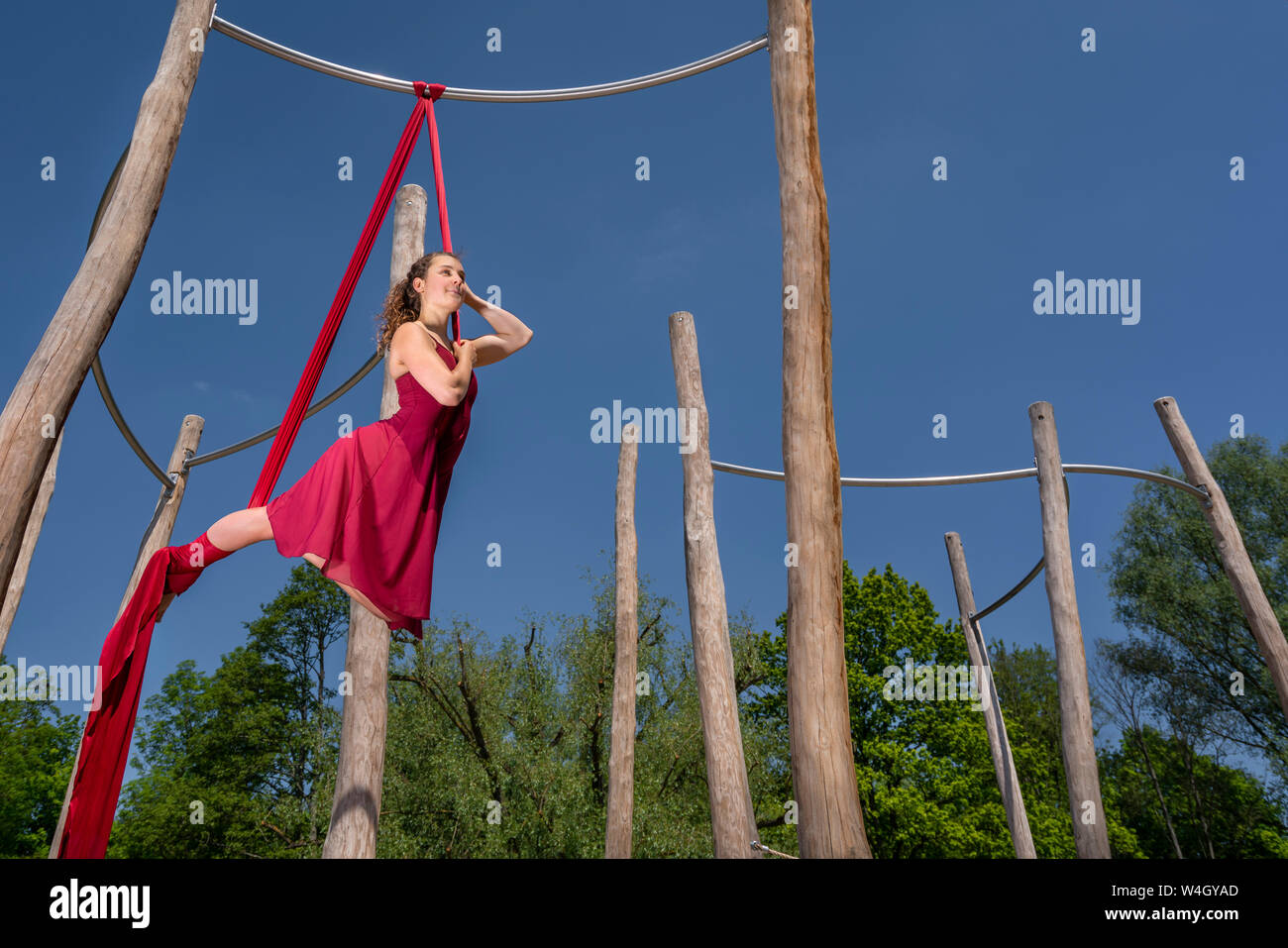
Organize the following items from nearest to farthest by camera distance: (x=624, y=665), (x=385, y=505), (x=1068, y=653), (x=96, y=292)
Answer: (x=385, y=505) < (x=96, y=292) < (x=1068, y=653) < (x=624, y=665)

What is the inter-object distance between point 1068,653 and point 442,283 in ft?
21.4

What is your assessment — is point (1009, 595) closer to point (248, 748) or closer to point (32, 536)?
point (32, 536)

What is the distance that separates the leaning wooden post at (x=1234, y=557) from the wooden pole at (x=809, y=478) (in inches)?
246

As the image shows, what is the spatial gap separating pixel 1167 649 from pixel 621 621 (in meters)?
17.7

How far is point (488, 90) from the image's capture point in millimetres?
5957

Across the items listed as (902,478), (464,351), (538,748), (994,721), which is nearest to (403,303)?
(464,351)

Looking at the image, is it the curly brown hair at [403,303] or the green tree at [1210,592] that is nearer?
the curly brown hair at [403,303]

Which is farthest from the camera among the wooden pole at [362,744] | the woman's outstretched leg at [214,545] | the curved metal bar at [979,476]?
the curved metal bar at [979,476]

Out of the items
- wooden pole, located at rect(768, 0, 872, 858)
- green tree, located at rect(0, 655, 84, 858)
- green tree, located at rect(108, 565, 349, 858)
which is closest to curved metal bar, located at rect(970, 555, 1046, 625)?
wooden pole, located at rect(768, 0, 872, 858)

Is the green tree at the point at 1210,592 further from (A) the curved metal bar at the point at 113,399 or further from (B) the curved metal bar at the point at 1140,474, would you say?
(A) the curved metal bar at the point at 113,399

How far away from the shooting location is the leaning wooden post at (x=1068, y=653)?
750 cm

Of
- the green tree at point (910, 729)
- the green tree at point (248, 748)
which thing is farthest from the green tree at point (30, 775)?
the green tree at point (910, 729)

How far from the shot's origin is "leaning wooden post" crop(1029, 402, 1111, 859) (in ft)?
24.6
